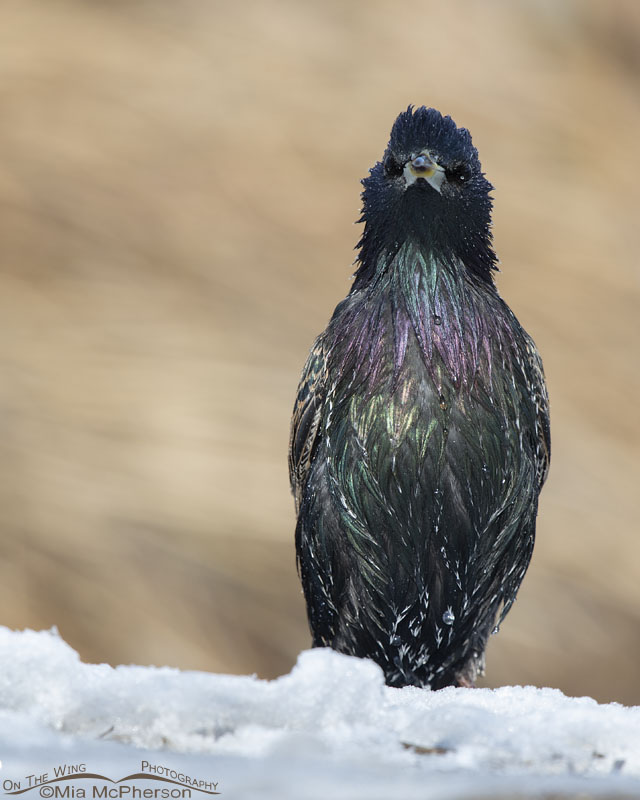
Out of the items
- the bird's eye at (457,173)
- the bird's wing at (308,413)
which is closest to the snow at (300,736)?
the bird's wing at (308,413)

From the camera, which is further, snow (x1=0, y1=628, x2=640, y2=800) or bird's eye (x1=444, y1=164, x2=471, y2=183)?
bird's eye (x1=444, y1=164, x2=471, y2=183)

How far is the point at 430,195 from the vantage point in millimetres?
4348

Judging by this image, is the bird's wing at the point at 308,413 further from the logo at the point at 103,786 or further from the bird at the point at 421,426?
the logo at the point at 103,786

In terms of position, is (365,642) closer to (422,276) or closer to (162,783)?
(422,276)

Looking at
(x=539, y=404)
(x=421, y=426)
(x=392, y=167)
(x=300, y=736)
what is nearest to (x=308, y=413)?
(x=421, y=426)

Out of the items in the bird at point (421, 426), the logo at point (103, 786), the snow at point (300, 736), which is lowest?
the logo at point (103, 786)

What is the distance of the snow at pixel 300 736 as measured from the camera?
2.57 m

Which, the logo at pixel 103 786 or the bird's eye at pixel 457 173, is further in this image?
the bird's eye at pixel 457 173

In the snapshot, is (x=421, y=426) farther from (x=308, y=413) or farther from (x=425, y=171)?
(x=425, y=171)

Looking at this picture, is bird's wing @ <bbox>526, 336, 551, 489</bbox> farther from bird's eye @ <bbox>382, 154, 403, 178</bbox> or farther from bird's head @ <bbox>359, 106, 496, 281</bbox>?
bird's eye @ <bbox>382, 154, 403, 178</bbox>

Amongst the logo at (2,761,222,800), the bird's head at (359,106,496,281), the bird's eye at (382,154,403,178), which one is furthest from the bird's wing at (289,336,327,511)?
the logo at (2,761,222,800)

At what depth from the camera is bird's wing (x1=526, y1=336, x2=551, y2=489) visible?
15.3 feet

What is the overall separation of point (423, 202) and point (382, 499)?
1154mm

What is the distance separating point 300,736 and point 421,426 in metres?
1.81
